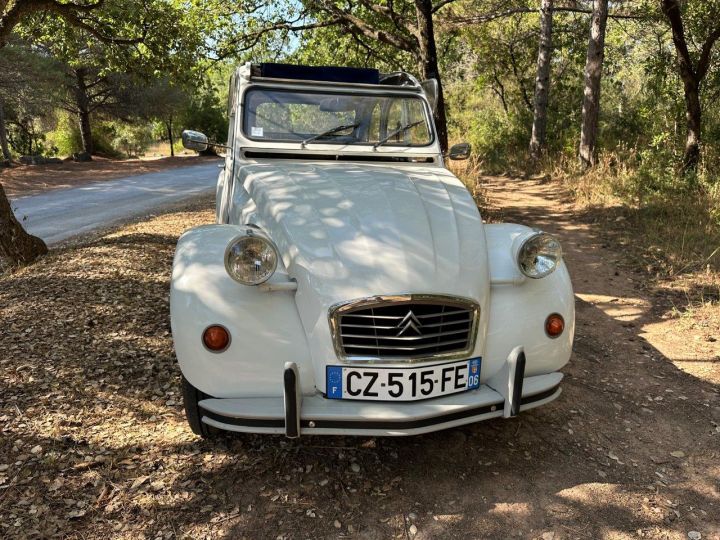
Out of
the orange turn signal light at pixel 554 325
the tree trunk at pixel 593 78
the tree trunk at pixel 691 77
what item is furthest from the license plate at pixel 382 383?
the tree trunk at pixel 593 78

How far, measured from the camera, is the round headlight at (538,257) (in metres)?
2.93

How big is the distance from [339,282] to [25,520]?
1734 millimetres

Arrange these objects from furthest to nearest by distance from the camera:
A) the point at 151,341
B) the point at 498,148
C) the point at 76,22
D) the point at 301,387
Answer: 1. the point at 498,148
2. the point at 76,22
3. the point at 151,341
4. the point at 301,387

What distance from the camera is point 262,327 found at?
2.60 meters

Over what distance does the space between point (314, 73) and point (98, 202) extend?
10.5 m

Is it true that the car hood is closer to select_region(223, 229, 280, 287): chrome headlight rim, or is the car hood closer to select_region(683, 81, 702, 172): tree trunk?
select_region(223, 229, 280, 287): chrome headlight rim

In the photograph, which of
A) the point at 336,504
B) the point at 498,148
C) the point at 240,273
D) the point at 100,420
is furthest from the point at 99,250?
the point at 498,148

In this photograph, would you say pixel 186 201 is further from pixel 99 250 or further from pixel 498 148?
pixel 498 148

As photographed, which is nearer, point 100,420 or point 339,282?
point 339,282

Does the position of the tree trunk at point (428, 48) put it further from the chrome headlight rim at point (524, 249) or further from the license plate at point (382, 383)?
the license plate at point (382, 383)

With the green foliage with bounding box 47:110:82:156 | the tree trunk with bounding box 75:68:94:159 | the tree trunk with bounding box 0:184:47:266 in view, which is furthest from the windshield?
the green foliage with bounding box 47:110:82:156

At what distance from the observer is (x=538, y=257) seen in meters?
2.96

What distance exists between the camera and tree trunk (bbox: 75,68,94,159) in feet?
82.5

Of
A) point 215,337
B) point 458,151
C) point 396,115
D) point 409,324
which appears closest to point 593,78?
point 458,151
